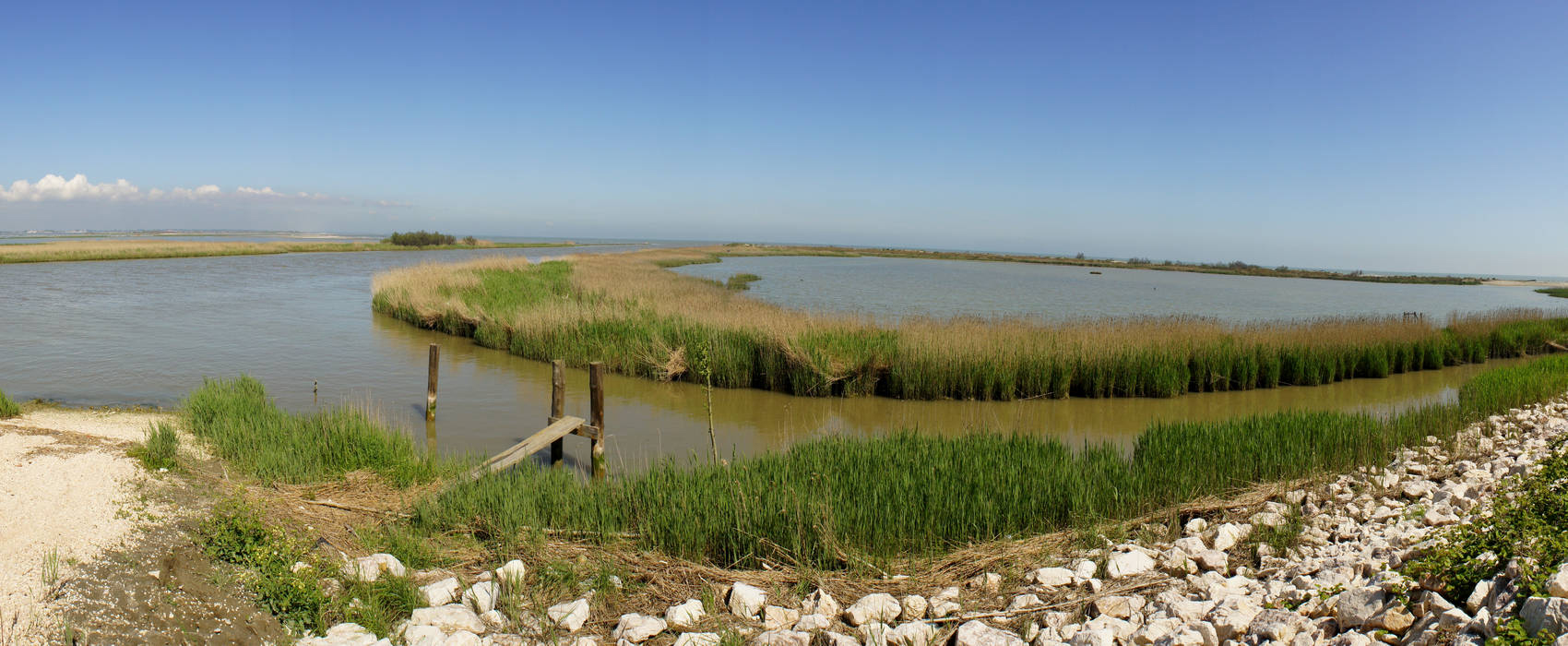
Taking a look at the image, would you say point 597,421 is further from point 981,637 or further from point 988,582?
point 981,637

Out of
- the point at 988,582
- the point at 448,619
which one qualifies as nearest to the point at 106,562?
the point at 448,619

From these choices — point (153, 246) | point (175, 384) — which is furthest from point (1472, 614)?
point (153, 246)

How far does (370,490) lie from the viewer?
6844mm

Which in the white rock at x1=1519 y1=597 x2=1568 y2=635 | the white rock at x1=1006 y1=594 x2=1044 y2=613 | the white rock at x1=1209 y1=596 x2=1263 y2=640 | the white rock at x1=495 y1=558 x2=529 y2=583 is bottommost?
the white rock at x1=495 y1=558 x2=529 y2=583

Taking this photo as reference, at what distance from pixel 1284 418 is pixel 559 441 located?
7.94 m

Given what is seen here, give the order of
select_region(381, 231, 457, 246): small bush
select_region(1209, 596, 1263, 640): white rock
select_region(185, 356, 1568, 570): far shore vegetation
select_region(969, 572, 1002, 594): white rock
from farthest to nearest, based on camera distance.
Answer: select_region(381, 231, 457, 246): small bush, select_region(185, 356, 1568, 570): far shore vegetation, select_region(969, 572, 1002, 594): white rock, select_region(1209, 596, 1263, 640): white rock

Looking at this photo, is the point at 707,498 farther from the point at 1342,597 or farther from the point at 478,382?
the point at 478,382

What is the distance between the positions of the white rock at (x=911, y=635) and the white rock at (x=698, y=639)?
872 mm

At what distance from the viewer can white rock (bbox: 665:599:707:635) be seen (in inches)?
163

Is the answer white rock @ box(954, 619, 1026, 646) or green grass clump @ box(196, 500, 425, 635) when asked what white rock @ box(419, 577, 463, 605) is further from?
white rock @ box(954, 619, 1026, 646)

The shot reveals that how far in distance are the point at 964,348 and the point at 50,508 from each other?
11.7 metres

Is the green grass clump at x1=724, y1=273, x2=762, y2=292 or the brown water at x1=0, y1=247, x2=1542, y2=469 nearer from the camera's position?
the brown water at x1=0, y1=247, x2=1542, y2=469

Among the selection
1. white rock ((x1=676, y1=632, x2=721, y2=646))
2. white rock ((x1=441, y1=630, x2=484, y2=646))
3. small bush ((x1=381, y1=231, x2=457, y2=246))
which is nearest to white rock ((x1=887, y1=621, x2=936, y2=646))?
white rock ((x1=676, y1=632, x2=721, y2=646))

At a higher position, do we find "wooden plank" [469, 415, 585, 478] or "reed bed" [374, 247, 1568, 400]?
"reed bed" [374, 247, 1568, 400]
